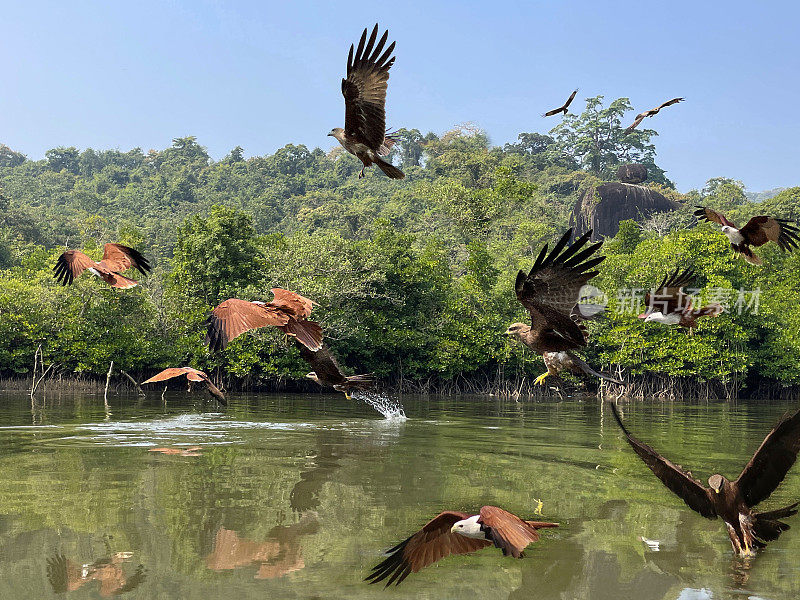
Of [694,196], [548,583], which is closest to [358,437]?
[548,583]

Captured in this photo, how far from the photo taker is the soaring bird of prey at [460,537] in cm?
446

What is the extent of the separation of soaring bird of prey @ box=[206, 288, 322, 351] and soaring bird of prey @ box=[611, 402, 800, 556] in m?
2.90

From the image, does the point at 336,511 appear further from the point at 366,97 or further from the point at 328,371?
the point at 366,97

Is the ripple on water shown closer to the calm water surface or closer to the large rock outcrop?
the calm water surface

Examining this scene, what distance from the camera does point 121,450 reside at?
11.6 m

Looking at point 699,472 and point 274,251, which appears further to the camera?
point 274,251

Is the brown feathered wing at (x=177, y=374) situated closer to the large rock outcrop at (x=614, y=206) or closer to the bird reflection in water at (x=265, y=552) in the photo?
the bird reflection in water at (x=265, y=552)

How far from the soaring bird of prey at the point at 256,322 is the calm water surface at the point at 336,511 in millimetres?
1605

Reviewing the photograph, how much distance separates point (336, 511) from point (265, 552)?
1541 millimetres

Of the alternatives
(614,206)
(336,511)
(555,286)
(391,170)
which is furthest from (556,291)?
(614,206)

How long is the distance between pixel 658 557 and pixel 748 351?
27.6 meters

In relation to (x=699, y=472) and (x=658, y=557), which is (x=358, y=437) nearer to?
(x=699, y=472)

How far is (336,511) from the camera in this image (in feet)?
25.1

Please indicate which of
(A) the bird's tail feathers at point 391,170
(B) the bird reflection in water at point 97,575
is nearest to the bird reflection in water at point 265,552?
(B) the bird reflection in water at point 97,575
